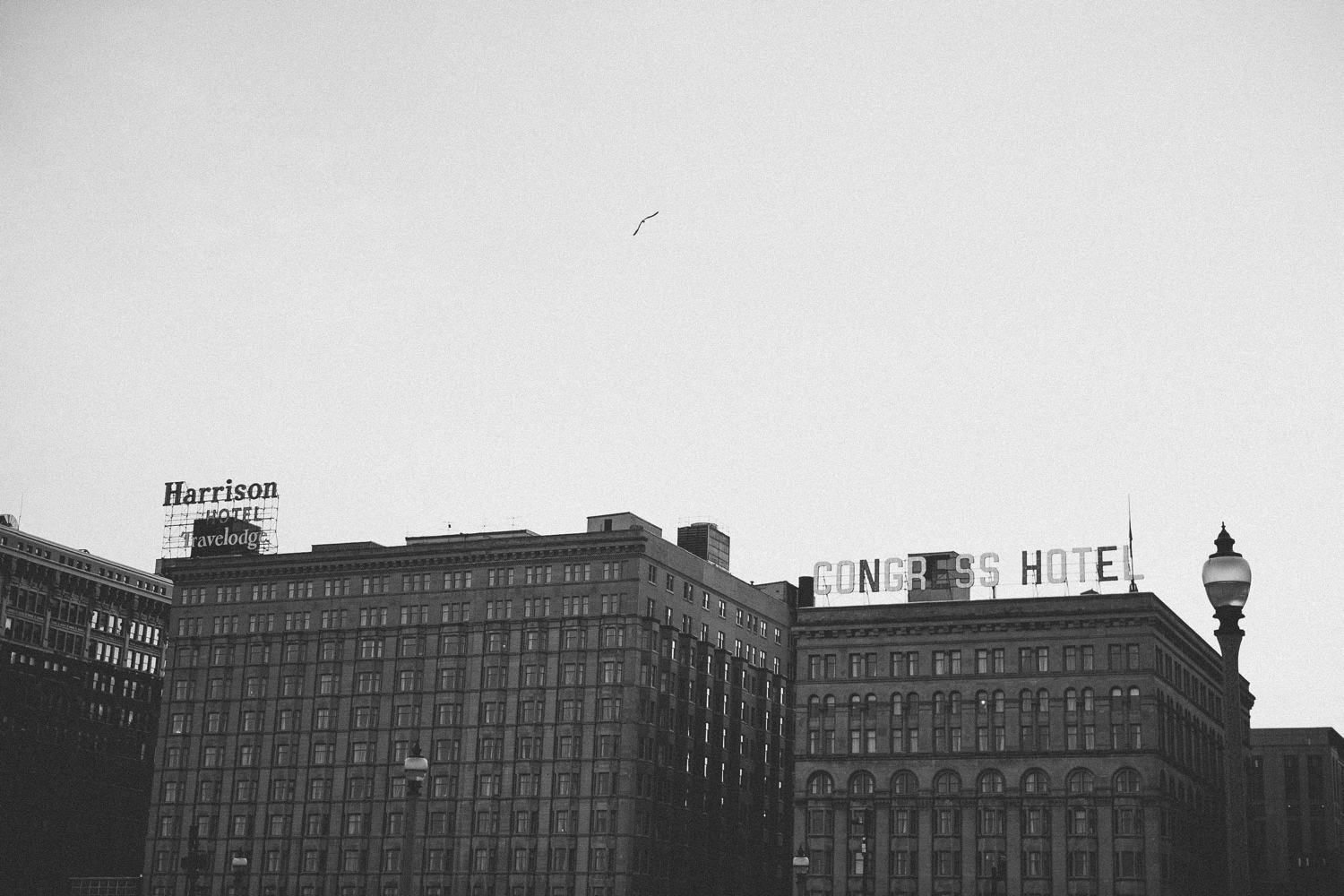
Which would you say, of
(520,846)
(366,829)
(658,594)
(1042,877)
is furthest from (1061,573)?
(366,829)

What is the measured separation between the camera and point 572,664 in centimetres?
16275

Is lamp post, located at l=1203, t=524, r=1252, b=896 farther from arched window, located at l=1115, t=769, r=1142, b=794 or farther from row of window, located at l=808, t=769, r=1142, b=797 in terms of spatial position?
row of window, located at l=808, t=769, r=1142, b=797

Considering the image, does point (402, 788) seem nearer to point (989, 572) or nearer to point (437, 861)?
point (437, 861)

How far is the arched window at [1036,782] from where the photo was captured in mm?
145625

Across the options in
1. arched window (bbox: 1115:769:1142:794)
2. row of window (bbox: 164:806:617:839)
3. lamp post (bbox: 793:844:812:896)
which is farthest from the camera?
row of window (bbox: 164:806:617:839)

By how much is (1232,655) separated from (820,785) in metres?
127

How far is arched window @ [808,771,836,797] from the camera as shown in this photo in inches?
5984

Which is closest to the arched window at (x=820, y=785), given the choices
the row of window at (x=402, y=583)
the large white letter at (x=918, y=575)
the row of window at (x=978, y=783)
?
the row of window at (x=978, y=783)

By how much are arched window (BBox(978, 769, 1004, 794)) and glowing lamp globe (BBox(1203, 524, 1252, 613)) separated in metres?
123

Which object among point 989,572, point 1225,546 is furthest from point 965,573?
point 1225,546

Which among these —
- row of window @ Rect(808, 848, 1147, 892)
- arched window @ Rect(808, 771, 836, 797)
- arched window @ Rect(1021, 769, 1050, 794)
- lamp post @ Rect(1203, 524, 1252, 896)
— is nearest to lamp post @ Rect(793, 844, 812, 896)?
row of window @ Rect(808, 848, 1147, 892)

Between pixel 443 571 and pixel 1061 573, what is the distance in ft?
194

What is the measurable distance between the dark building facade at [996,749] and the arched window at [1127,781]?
0.10 metres

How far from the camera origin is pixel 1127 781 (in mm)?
143750
